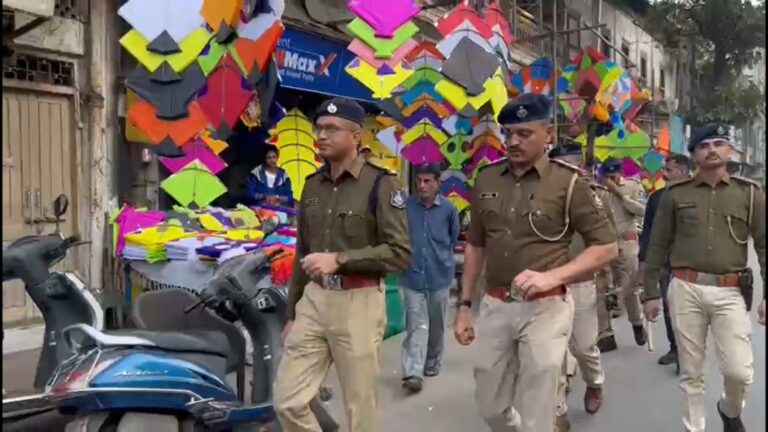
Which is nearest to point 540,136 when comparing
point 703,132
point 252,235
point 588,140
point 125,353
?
point 703,132

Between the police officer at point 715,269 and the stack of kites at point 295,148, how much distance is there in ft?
15.3

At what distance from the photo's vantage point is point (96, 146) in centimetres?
898

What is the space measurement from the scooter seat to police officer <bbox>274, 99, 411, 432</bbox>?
0.47 metres

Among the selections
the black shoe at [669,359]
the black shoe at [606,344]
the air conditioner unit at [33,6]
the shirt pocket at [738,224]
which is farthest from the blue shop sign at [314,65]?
the shirt pocket at [738,224]

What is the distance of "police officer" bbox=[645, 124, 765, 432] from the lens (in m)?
5.02

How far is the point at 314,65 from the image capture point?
12.4m

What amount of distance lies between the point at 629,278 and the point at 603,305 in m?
0.95

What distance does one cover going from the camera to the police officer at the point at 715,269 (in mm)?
5016

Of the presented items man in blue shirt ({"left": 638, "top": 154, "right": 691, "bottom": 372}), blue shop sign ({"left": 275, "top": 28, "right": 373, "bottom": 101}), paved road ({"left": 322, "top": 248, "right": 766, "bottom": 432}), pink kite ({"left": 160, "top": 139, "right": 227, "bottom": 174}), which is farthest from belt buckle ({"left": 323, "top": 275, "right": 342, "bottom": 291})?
blue shop sign ({"left": 275, "top": 28, "right": 373, "bottom": 101})

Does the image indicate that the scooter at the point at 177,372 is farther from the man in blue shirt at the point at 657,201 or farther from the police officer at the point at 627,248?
the police officer at the point at 627,248

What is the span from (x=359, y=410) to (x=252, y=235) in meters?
3.48

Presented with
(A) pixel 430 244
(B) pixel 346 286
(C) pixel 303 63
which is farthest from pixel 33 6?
(C) pixel 303 63

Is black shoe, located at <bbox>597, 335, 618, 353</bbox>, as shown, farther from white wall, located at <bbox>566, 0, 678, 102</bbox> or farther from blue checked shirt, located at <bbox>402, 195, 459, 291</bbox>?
white wall, located at <bbox>566, 0, 678, 102</bbox>

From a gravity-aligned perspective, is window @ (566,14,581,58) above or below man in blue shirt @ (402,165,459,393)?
above
